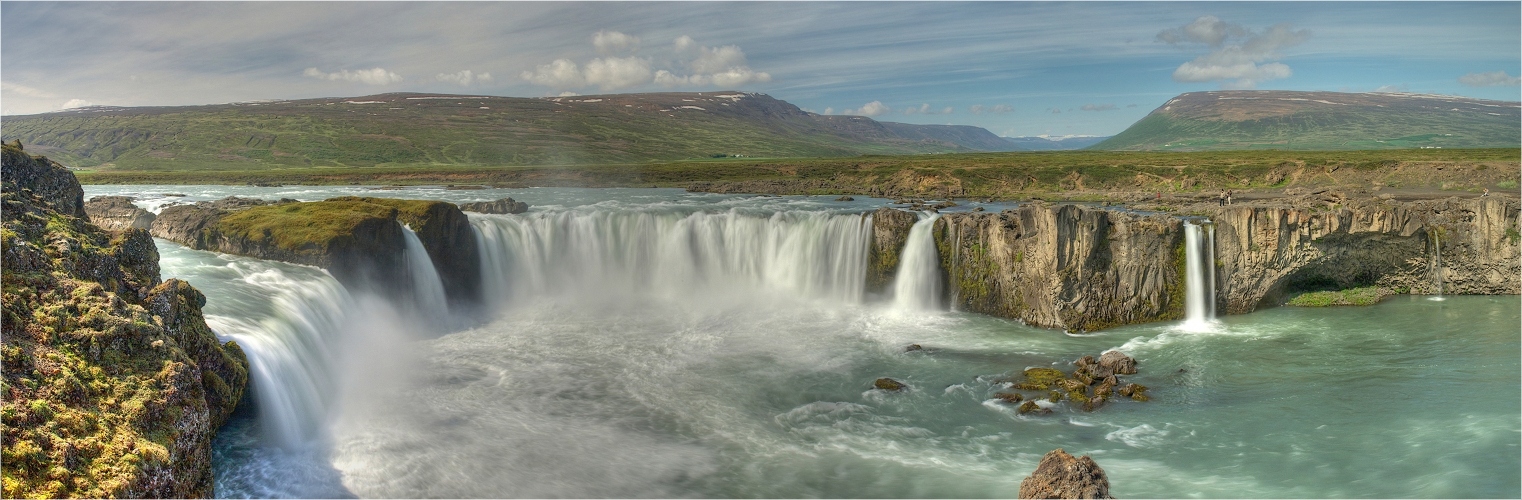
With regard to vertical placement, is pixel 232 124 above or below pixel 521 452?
above

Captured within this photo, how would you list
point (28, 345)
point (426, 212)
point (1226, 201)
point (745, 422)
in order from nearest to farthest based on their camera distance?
point (28, 345) → point (745, 422) → point (426, 212) → point (1226, 201)

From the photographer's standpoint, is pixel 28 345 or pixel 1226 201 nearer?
pixel 28 345

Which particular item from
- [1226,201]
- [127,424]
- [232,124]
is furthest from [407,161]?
[127,424]

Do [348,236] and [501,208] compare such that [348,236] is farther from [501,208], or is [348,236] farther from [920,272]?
[920,272]

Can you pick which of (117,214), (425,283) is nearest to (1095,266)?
(425,283)

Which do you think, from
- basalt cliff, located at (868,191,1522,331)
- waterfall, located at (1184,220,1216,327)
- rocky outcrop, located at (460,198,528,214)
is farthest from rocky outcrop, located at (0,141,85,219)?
waterfall, located at (1184,220,1216,327)

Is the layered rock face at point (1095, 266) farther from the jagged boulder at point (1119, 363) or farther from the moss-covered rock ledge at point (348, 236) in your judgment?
the moss-covered rock ledge at point (348, 236)

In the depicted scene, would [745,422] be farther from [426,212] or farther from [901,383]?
[426,212]
